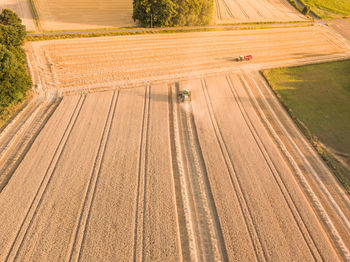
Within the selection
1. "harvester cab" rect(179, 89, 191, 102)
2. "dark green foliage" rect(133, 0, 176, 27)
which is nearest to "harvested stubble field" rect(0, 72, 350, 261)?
"harvester cab" rect(179, 89, 191, 102)

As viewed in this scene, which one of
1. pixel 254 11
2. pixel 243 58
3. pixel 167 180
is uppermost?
pixel 254 11

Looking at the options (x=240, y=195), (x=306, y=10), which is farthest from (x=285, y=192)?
(x=306, y=10)

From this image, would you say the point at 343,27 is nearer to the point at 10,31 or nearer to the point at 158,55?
the point at 158,55

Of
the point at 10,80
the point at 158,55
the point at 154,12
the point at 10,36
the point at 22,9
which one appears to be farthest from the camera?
the point at 22,9

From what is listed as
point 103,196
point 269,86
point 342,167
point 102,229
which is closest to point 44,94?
point 103,196

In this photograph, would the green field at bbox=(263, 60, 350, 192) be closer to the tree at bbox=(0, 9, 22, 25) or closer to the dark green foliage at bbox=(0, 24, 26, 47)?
the dark green foliage at bbox=(0, 24, 26, 47)

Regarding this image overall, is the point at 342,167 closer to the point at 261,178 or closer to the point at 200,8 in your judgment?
the point at 261,178
